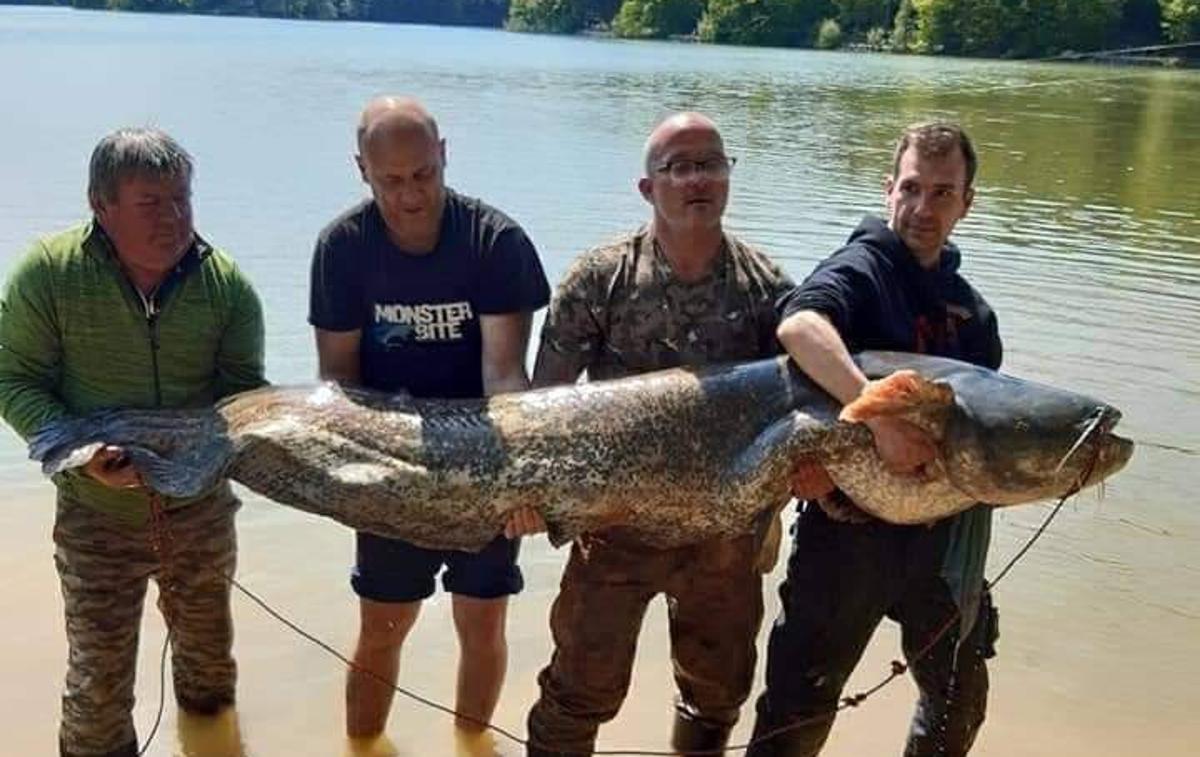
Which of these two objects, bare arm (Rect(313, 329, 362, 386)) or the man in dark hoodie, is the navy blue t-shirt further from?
the man in dark hoodie

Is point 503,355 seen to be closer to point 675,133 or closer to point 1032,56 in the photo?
point 675,133

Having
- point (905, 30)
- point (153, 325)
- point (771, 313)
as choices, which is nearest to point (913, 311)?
point (771, 313)

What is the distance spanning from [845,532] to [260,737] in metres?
2.72

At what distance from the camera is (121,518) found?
421 cm

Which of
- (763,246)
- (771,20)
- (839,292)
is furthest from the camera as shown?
(771,20)

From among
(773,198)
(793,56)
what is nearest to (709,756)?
(773,198)

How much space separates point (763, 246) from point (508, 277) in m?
12.2

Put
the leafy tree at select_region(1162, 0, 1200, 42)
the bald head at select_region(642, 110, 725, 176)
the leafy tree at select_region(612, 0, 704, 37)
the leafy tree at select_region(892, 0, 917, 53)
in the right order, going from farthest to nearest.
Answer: the leafy tree at select_region(612, 0, 704, 37)
the leafy tree at select_region(892, 0, 917, 53)
the leafy tree at select_region(1162, 0, 1200, 42)
the bald head at select_region(642, 110, 725, 176)

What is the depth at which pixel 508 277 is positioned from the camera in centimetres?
424

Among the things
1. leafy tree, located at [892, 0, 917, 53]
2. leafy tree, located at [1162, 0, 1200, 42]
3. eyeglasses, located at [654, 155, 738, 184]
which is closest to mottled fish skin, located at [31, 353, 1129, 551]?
eyeglasses, located at [654, 155, 738, 184]

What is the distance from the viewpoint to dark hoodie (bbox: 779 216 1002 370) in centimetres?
389

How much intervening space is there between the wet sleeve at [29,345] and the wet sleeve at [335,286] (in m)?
A: 0.81

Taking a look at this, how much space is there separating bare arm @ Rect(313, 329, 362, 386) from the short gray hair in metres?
0.70

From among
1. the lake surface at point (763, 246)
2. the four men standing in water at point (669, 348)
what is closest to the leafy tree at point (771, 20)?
the lake surface at point (763, 246)
